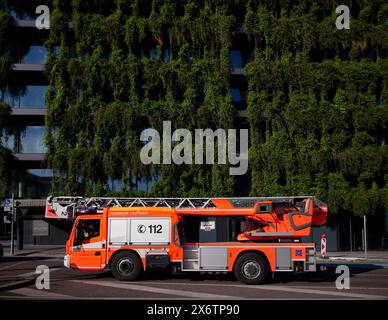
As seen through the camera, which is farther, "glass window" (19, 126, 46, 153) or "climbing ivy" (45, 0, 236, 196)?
"glass window" (19, 126, 46, 153)

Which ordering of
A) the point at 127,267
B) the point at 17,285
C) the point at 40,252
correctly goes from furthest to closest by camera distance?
the point at 40,252 < the point at 127,267 < the point at 17,285

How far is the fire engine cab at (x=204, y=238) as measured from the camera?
54.5 ft

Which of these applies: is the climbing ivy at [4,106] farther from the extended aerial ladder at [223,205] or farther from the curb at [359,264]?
the curb at [359,264]

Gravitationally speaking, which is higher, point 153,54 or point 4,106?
point 153,54

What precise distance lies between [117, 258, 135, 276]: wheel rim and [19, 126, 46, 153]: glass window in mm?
20072

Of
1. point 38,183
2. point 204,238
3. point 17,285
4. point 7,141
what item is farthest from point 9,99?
point 204,238

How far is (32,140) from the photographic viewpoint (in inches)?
1411

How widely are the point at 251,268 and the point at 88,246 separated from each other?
6.09m

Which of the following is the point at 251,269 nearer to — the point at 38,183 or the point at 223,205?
the point at 223,205

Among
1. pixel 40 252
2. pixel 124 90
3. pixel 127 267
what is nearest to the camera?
pixel 127 267

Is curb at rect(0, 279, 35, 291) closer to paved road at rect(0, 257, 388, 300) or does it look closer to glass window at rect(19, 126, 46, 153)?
paved road at rect(0, 257, 388, 300)

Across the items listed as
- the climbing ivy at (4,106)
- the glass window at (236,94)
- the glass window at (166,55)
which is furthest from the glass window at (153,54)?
the climbing ivy at (4,106)

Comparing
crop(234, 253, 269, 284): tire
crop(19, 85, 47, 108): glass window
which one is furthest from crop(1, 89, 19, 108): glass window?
crop(234, 253, 269, 284): tire

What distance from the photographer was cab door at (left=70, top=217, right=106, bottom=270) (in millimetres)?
17328
